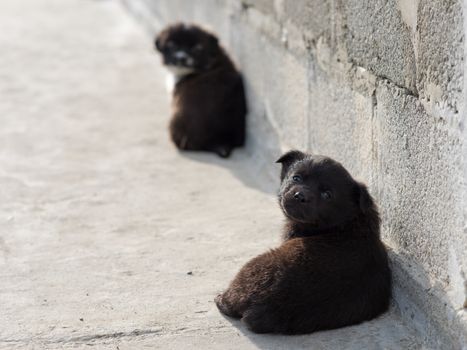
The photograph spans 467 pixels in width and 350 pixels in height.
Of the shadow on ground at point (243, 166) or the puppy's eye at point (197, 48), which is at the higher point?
the puppy's eye at point (197, 48)

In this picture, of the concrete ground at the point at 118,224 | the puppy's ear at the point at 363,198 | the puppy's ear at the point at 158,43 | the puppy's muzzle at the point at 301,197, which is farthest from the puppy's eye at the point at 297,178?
the puppy's ear at the point at 158,43

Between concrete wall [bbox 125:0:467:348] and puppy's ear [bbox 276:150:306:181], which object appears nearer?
concrete wall [bbox 125:0:467:348]

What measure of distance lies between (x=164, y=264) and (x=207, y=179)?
1565 mm

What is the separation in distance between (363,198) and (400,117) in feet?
1.29

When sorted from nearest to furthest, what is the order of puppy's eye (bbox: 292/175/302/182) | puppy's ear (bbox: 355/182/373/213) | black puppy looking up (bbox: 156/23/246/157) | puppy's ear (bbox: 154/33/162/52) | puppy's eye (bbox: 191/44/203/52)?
1. puppy's ear (bbox: 355/182/373/213)
2. puppy's eye (bbox: 292/175/302/182)
3. black puppy looking up (bbox: 156/23/246/157)
4. puppy's eye (bbox: 191/44/203/52)
5. puppy's ear (bbox: 154/33/162/52)

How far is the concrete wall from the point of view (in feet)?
11.5

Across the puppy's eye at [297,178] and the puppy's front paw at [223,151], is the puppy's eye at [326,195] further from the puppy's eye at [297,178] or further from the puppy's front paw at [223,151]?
the puppy's front paw at [223,151]

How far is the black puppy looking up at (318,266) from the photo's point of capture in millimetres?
3816

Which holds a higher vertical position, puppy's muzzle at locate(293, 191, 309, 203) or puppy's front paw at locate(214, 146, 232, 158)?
puppy's muzzle at locate(293, 191, 309, 203)

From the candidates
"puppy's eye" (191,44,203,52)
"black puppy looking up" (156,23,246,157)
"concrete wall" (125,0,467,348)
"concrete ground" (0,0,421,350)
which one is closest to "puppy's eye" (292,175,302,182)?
"concrete wall" (125,0,467,348)

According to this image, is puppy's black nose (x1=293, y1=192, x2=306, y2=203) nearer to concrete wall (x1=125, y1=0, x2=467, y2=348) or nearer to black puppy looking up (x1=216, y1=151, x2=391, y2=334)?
black puppy looking up (x1=216, y1=151, x2=391, y2=334)

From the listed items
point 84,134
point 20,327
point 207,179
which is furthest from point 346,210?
point 84,134


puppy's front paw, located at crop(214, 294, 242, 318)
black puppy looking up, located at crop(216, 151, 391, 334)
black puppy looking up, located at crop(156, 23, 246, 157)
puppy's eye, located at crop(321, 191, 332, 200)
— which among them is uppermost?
puppy's eye, located at crop(321, 191, 332, 200)

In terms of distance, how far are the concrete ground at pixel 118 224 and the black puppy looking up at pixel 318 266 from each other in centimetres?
8
